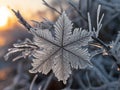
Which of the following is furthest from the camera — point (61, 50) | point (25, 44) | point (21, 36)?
point (21, 36)

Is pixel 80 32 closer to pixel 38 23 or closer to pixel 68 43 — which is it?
Answer: pixel 68 43

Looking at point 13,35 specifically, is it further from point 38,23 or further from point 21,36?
point 38,23

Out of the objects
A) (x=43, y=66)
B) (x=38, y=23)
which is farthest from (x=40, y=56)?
(x=38, y=23)

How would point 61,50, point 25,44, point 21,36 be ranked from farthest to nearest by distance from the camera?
point 21,36 → point 25,44 → point 61,50

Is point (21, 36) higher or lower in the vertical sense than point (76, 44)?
higher

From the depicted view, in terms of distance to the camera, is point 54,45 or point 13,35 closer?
point 54,45

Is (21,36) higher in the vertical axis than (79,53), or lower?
higher

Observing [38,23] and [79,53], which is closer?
[79,53]

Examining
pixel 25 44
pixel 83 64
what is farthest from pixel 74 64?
pixel 25 44

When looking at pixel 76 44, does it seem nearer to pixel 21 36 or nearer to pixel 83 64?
pixel 83 64
